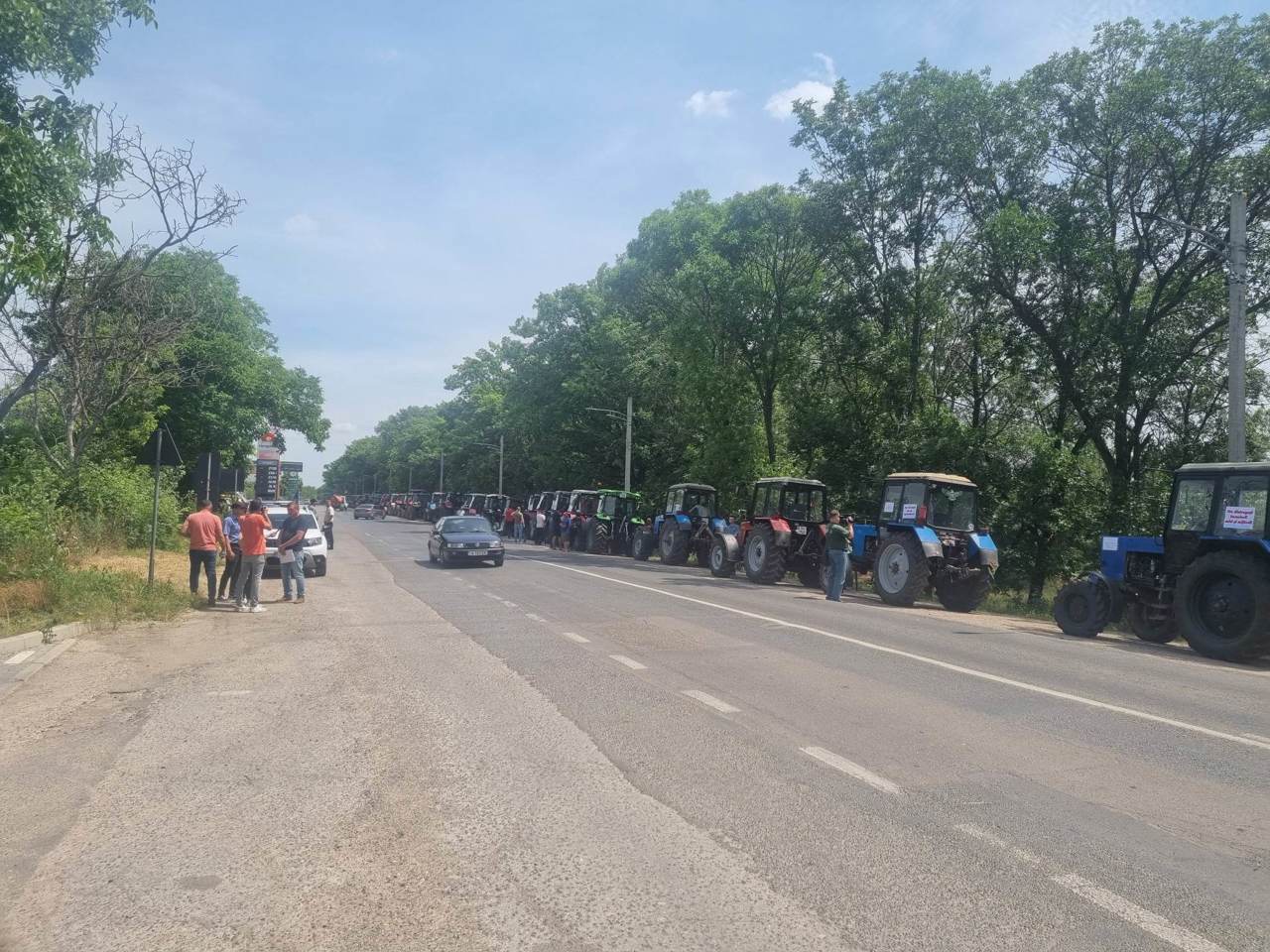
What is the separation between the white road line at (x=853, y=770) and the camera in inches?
226

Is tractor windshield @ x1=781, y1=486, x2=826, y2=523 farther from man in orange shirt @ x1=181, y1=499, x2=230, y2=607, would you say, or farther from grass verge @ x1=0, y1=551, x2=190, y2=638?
grass verge @ x1=0, y1=551, x2=190, y2=638

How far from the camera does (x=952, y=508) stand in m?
18.6

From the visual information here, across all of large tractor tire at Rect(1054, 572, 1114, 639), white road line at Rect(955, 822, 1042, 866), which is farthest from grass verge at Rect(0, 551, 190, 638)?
large tractor tire at Rect(1054, 572, 1114, 639)

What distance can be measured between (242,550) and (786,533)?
11.8m

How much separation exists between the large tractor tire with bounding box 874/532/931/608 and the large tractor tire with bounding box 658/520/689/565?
32.9ft

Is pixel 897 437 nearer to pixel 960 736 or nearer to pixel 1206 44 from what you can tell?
pixel 1206 44

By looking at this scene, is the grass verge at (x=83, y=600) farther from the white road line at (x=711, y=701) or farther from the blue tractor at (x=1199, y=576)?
the blue tractor at (x=1199, y=576)

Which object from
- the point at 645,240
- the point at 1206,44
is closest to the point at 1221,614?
the point at 1206,44

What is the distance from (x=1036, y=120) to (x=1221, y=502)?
16.1m

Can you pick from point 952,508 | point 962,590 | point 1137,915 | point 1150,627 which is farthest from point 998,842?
point 952,508

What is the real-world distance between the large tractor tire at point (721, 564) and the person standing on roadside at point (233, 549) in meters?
11.4

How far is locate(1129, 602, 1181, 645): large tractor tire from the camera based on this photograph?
13.8m

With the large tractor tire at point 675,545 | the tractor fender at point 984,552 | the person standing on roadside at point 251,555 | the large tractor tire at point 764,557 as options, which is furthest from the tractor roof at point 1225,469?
the large tractor tire at point 675,545

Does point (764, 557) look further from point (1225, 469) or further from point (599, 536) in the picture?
point (599, 536)
